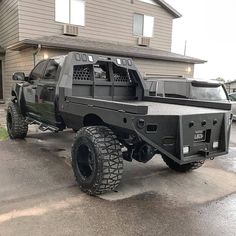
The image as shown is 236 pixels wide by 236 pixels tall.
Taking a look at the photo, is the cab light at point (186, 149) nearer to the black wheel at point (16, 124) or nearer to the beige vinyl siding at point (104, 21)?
the black wheel at point (16, 124)

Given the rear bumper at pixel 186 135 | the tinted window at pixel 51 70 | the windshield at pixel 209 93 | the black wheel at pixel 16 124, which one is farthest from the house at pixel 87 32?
the rear bumper at pixel 186 135

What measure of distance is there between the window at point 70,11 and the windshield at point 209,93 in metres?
7.69

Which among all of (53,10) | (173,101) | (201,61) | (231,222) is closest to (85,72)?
(173,101)

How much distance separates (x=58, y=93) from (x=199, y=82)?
4.56m

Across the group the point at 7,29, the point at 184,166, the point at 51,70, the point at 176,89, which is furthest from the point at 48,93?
the point at 7,29

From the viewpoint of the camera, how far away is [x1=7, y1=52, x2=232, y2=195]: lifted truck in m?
3.76

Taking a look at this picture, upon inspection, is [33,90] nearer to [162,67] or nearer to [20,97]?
[20,97]

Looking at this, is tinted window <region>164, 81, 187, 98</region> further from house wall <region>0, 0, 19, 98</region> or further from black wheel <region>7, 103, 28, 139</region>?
house wall <region>0, 0, 19, 98</region>

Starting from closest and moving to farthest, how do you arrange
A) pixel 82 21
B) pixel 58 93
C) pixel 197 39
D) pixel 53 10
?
pixel 58 93
pixel 53 10
pixel 82 21
pixel 197 39

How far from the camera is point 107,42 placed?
1472 cm

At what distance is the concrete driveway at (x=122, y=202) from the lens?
10.8 ft

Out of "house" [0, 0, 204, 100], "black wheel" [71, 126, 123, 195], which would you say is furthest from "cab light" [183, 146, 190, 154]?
"house" [0, 0, 204, 100]

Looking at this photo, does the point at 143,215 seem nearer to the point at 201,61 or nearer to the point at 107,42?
the point at 107,42

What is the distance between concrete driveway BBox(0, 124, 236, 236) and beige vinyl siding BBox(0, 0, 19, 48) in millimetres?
8255
